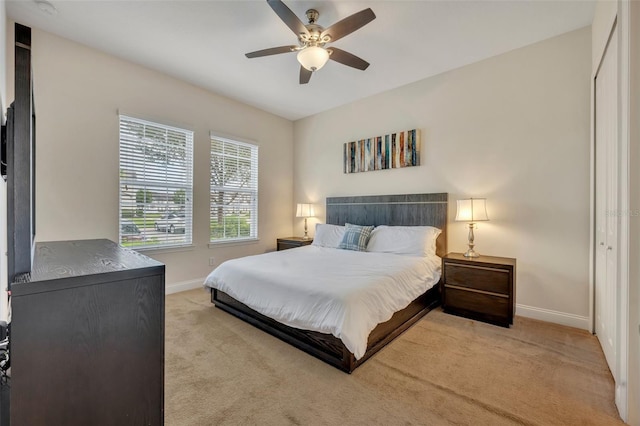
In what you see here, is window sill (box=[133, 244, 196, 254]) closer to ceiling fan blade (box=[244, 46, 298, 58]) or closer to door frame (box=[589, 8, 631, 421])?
ceiling fan blade (box=[244, 46, 298, 58])

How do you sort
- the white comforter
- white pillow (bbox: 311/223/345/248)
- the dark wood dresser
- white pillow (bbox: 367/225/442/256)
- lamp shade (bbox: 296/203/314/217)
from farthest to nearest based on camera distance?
lamp shade (bbox: 296/203/314/217), white pillow (bbox: 311/223/345/248), white pillow (bbox: 367/225/442/256), the white comforter, the dark wood dresser

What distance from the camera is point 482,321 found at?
2.85 metres

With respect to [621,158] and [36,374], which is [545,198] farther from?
[36,374]

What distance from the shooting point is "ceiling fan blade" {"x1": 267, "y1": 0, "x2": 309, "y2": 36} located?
194cm

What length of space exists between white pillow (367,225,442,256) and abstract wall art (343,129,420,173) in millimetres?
931

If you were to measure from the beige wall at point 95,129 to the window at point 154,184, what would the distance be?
10 cm

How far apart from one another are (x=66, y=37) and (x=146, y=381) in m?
3.65

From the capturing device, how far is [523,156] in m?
3.02

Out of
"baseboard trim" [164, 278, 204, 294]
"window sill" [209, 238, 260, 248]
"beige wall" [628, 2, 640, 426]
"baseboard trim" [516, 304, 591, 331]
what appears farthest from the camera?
"window sill" [209, 238, 260, 248]

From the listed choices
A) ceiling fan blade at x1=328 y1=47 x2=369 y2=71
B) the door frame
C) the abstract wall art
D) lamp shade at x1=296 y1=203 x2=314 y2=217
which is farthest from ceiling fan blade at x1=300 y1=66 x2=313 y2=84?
lamp shade at x1=296 y1=203 x2=314 y2=217

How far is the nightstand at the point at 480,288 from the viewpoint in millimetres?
2721

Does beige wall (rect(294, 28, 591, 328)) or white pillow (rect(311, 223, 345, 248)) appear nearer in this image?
beige wall (rect(294, 28, 591, 328))

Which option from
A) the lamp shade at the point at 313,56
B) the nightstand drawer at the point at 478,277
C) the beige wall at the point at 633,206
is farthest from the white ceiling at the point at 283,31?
the nightstand drawer at the point at 478,277

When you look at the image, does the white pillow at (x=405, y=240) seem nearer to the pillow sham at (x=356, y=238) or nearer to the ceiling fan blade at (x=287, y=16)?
the pillow sham at (x=356, y=238)
